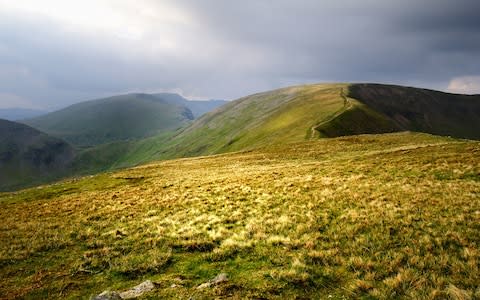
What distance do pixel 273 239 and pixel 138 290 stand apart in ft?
22.9

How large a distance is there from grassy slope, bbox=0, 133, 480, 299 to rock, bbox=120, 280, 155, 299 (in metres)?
0.57

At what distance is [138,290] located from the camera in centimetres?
1140

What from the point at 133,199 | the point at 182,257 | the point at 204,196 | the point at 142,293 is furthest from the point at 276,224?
the point at 133,199

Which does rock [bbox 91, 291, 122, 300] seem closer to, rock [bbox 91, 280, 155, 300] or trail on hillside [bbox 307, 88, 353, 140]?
rock [bbox 91, 280, 155, 300]

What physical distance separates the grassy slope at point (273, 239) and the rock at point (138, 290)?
0.57m

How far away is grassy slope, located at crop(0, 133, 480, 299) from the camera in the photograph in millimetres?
11312

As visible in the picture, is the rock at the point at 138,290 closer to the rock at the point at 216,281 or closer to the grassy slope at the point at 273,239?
the grassy slope at the point at 273,239

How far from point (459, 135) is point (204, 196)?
215874 mm

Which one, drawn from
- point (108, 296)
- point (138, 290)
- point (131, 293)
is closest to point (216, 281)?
point (138, 290)

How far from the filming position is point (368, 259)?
12.7m

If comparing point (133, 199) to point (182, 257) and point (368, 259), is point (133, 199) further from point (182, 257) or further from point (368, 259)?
point (368, 259)

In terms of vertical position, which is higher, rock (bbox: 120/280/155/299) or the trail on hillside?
the trail on hillside

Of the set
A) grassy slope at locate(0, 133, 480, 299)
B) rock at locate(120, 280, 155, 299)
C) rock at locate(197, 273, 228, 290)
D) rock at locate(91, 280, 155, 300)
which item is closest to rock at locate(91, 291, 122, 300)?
rock at locate(91, 280, 155, 300)

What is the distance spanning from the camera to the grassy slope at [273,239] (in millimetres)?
11312
